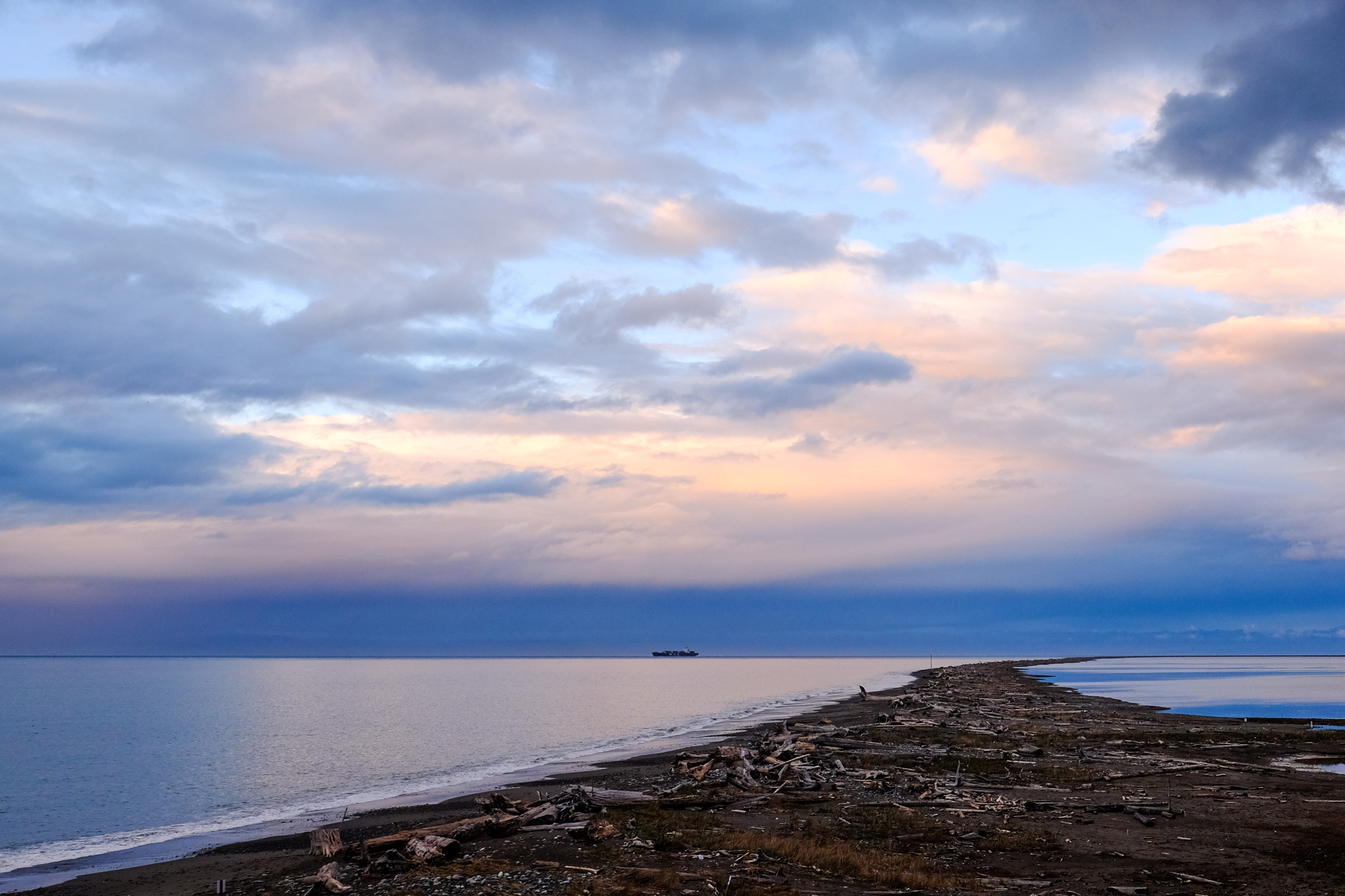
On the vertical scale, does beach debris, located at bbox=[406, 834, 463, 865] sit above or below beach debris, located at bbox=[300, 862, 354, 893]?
above

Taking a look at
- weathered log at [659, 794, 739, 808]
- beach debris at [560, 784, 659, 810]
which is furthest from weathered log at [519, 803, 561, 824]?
weathered log at [659, 794, 739, 808]

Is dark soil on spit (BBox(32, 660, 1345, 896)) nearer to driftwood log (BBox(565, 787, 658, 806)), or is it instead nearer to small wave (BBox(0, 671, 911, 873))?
driftwood log (BBox(565, 787, 658, 806))

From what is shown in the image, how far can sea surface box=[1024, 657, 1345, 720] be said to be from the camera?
74688 millimetres

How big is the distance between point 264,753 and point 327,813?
92.9 feet

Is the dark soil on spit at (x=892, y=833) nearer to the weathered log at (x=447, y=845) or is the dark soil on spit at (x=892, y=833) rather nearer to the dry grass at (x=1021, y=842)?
the dry grass at (x=1021, y=842)

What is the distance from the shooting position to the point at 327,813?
36.8 meters

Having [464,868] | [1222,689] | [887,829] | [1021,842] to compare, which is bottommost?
[1222,689]

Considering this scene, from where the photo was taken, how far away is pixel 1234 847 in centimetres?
2108

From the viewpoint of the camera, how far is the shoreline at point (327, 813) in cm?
2816

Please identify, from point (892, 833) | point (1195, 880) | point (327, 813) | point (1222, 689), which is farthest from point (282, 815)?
point (1222, 689)

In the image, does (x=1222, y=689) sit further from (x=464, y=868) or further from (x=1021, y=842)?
(x=464, y=868)

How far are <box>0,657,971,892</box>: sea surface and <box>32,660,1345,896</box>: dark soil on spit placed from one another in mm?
6457

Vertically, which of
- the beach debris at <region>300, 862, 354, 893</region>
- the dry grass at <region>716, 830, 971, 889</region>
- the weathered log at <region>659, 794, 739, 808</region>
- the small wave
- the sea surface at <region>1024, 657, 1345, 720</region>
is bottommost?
the sea surface at <region>1024, 657, 1345, 720</region>

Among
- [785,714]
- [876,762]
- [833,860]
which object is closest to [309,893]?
[833,860]
